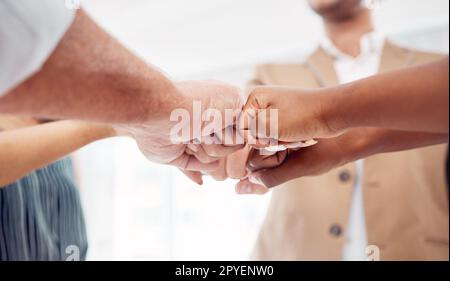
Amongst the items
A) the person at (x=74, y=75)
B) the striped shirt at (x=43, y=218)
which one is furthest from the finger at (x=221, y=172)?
the striped shirt at (x=43, y=218)

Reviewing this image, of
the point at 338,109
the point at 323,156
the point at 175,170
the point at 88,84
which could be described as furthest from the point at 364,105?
the point at 175,170

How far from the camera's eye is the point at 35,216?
501 mm

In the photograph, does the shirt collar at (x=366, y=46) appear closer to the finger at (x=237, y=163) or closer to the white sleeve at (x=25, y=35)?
the finger at (x=237, y=163)

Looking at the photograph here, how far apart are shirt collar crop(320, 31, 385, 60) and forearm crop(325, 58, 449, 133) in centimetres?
21

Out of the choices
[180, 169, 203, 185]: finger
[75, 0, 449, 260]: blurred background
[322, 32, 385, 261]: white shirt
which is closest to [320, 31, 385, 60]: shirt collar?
[322, 32, 385, 261]: white shirt

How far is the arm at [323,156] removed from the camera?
1.30 ft

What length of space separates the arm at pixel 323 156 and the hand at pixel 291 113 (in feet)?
0.13

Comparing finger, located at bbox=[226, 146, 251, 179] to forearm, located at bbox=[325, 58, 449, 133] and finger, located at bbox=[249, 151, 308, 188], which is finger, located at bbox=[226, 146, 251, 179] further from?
forearm, located at bbox=[325, 58, 449, 133]

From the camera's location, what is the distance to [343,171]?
525 mm

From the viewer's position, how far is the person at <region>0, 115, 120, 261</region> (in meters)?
0.48

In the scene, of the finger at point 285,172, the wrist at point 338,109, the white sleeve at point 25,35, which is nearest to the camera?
the white sleeve at point 25,35

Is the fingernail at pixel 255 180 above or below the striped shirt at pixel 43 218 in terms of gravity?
above

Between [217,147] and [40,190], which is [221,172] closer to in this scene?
[217,147]

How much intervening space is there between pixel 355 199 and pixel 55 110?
418 mm
